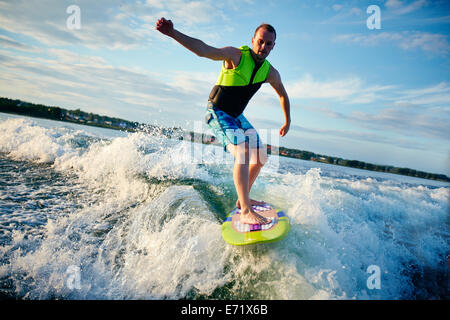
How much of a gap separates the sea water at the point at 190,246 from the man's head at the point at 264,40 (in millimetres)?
2380

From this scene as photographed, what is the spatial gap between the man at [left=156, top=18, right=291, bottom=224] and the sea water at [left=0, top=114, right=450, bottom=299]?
2.26 ft

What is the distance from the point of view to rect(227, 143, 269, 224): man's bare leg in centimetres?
293

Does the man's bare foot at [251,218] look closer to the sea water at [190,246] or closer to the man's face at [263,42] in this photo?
the sea water at [190,246]

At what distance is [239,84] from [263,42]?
0.60 metres

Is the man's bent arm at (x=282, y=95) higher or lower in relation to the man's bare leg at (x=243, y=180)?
higher

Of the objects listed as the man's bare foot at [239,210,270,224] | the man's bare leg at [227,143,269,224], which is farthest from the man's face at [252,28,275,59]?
the man's bare foot at [239,210,270,224]

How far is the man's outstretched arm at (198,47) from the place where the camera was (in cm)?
208

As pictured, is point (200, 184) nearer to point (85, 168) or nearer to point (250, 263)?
point (250, 263)

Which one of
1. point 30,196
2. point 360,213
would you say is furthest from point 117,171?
point 360,213

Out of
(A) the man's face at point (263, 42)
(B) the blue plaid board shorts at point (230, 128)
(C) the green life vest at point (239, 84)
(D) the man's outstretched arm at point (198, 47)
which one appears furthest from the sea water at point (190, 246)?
(A) the man's face at point (263, 42)

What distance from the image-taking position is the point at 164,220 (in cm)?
358

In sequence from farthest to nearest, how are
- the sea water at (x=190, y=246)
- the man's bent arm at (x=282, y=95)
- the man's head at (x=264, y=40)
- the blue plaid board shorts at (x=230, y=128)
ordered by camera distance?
1. the man's bent arm at (x=282, y=95)
2. the blue plaid board shorts at (x=230, y=128)
3. the man's head at (x=264, y=40)
4. the sea water at (x=190, y=246)

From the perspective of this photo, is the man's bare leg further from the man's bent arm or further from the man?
the man's bent arm

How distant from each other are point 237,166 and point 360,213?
3706 mm
